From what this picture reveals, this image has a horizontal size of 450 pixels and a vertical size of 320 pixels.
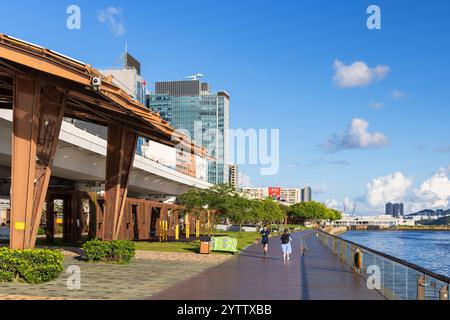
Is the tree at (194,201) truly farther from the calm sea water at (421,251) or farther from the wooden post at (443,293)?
the wooden post at (443,293)

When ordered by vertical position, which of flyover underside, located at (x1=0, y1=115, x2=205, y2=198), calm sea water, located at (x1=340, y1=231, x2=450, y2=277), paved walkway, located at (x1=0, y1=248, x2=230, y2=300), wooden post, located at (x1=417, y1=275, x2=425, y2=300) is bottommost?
calm sea water, located at (x1=340, y1=231, x2=450, y2=277)

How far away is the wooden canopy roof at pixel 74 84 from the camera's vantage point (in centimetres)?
1769

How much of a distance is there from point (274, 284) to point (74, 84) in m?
10.2

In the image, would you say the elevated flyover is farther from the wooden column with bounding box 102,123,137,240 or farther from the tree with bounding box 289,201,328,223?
the tree with bounding box 289,201,328,223

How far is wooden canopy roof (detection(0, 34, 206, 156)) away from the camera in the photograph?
17.7 metres

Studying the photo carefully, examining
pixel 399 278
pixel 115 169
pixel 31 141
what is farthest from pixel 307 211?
pixel 399 278

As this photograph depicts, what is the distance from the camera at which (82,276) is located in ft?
64.3

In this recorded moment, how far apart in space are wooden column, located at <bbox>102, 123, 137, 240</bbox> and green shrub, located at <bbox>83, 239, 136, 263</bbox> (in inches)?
199

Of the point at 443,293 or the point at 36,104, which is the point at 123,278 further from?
the point at 443,293

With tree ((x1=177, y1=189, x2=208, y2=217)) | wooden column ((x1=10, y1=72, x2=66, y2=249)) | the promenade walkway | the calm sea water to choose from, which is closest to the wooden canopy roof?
wooden column ((x1=10, y1=72, x2=66, y2=249))

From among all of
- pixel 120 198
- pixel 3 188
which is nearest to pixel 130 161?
pixel 120 198

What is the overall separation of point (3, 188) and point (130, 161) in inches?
1245

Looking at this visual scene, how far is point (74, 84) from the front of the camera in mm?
20484
